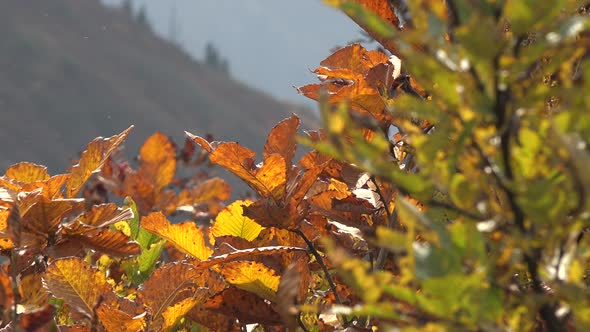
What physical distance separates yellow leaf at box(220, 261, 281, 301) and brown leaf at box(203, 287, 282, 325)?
4cm

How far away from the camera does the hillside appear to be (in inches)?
1357

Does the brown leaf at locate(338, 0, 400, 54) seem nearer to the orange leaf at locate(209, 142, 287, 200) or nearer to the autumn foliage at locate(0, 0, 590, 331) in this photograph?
the autumn foliage at locate(0, 0, 590, 331)

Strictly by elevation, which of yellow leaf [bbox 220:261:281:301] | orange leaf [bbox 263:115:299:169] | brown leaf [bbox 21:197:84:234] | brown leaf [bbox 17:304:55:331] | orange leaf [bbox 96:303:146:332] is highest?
orange leaf [bbox 263:115:299:169]

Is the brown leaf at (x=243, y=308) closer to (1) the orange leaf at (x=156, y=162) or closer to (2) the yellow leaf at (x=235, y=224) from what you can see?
(2) the yellow leaf at (x=235, y=224)

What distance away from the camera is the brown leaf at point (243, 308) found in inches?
48.9

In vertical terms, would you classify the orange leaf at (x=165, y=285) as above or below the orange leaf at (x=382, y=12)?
below

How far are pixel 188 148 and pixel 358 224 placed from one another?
393 cm

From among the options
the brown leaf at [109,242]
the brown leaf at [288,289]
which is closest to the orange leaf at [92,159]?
the brown leaf at [109,242]

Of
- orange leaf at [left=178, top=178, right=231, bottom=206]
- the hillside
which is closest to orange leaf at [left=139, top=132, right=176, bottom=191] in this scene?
orange leaf at [left=178, top=178, right=231, bottom=206]

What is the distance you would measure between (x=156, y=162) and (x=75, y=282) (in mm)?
1726

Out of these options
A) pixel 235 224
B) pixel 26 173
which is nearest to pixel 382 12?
pixel 235 224

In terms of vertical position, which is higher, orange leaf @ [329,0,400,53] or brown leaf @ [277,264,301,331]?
orange leaf @ [329,0,400,53]

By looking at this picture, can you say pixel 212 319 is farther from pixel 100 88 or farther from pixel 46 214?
pixel 100 88

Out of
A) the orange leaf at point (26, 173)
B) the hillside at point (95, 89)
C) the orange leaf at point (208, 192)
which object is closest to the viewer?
the orange leaf at point (26, 173)
